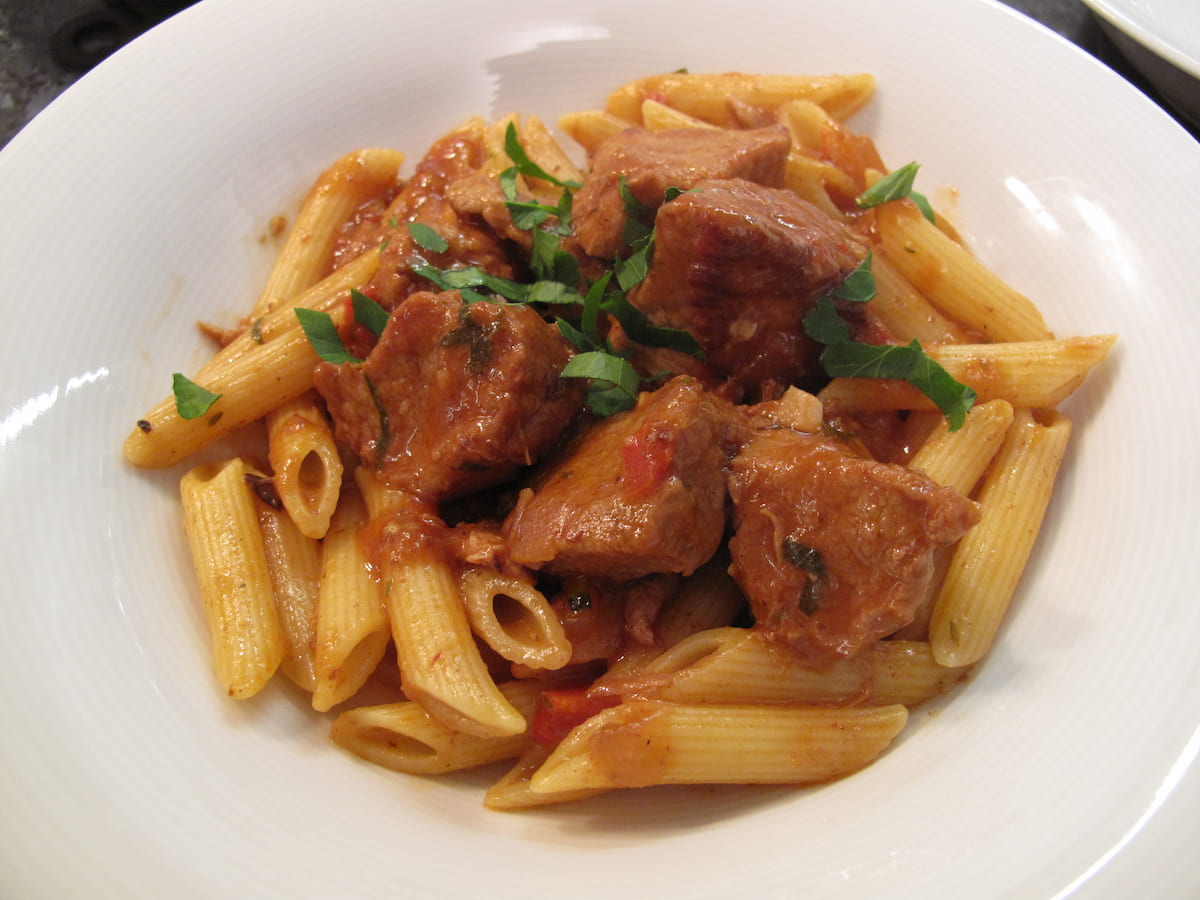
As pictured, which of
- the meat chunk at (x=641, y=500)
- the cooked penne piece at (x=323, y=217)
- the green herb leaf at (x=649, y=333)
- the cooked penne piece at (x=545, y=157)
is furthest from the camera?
the cooked penne piece at (x=545, y=157)

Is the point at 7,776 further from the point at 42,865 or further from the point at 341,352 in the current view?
the point at 341,352

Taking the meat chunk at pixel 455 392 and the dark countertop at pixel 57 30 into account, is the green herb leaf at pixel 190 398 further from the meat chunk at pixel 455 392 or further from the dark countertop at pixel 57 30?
the dark countertop at pixel 57 30

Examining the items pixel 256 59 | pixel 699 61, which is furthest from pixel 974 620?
pixel 256 59

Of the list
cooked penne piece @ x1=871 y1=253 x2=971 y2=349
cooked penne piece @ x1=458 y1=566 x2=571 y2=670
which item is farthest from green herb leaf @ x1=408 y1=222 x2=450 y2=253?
cooked penne piece @ x1=871 y1=253 x2=971 y2=349

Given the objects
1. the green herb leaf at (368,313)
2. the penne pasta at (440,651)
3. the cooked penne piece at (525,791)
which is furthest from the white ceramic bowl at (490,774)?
the green herb leaf at (368,313)

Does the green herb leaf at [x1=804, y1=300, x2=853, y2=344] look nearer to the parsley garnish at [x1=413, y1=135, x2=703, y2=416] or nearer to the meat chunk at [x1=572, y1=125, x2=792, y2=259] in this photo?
the parsley garnish at [x1=413, y1=135, x2=703, y2=416]

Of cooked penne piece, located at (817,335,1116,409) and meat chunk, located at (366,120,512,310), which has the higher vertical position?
cooked penne piece, located at (817,335,1116,409)
